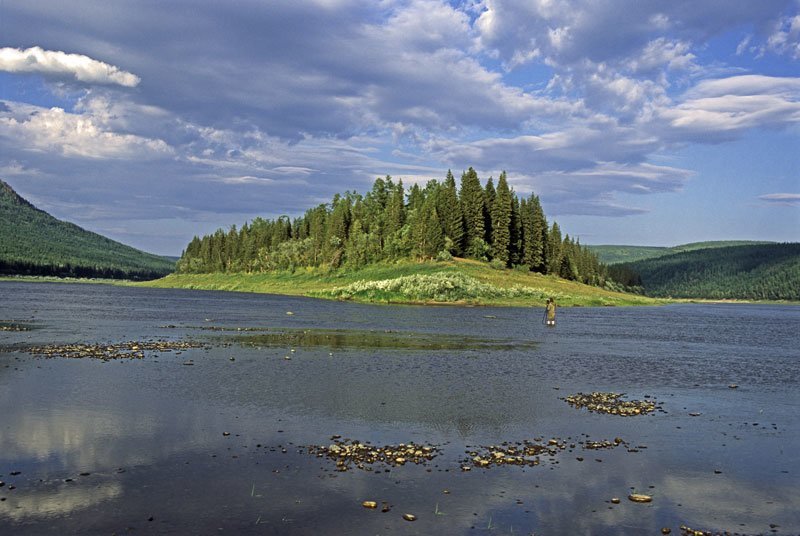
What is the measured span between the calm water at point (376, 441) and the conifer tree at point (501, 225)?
110118 millimetres

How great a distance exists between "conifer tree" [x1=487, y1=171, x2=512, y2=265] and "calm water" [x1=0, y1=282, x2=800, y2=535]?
110 meters

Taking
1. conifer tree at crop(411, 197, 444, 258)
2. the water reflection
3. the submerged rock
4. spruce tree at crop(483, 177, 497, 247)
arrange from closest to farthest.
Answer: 1. the water reflection
2. the submerged rock
3. conifer tree at crop(411, 197, 444, 258)
4. spruce tree at crop(483, 177, 497, 247)

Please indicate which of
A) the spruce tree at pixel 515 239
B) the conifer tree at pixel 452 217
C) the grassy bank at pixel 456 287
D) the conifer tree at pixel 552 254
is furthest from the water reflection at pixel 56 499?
the conifer tree at pixel 552 254

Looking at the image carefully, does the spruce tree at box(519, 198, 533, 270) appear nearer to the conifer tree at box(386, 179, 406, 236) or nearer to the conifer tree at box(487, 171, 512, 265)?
the conifer tree at box(487, 171, 512, 265)

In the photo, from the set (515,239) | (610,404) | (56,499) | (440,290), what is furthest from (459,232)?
(56,499)

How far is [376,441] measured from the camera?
66.7 feet

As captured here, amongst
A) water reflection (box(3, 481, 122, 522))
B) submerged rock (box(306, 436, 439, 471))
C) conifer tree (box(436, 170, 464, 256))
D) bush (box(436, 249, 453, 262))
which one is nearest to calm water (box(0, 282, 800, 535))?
water reflection (box(3, 481, 122, 522))

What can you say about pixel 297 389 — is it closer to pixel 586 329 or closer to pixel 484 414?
pixel 484 414

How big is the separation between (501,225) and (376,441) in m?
138

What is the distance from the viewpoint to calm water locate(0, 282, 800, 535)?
13961 millimetres

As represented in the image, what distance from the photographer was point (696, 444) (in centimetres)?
2125

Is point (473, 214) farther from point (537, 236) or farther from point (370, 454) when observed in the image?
point (370, 454)

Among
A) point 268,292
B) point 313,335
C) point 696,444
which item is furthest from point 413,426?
point 268,292

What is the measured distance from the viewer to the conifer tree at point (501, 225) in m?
154
